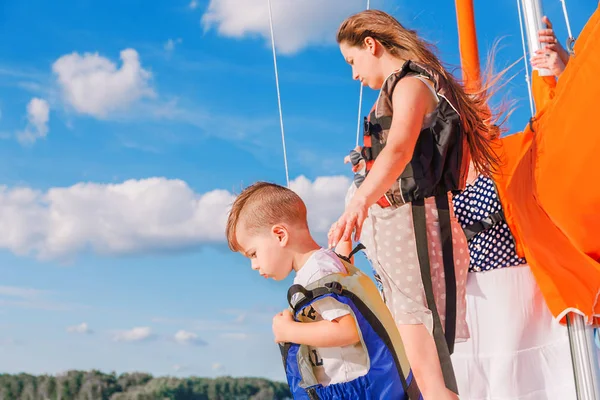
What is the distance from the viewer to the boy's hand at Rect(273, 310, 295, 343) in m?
2.02

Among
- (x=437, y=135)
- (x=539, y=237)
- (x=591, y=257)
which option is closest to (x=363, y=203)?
(x=437, y=135)

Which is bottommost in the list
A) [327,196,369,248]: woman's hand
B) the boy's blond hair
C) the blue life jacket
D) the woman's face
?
the blue life jacket

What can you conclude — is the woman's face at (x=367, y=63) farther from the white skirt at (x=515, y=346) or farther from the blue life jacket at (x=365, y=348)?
the white skirt at (x=515, y=346)

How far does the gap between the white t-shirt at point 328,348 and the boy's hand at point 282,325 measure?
43 mm

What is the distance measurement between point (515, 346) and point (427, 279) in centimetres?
73

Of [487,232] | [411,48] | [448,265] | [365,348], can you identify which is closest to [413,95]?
[411,48]

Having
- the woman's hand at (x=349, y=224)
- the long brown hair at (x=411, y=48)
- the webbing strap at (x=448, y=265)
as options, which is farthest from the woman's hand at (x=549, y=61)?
the woman's hand at (x=349, y=224)

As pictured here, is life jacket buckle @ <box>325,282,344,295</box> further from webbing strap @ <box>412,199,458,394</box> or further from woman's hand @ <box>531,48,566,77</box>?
woman's hand @ <box>531,48,566,77</box>

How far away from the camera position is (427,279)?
7.36ft

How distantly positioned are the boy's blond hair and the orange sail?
1.01 m

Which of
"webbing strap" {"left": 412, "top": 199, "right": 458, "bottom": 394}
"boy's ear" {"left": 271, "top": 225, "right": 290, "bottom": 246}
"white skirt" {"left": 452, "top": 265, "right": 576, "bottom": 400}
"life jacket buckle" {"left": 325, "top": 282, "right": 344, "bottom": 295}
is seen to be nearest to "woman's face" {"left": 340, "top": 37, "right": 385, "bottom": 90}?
"webbing strap" {"left": 412, "top": 199, "right": 458, "bottom": 394}

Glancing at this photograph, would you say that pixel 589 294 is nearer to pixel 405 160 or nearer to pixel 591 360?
pixel 591 360

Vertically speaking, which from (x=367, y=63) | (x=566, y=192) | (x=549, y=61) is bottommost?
(x=566, y=192)

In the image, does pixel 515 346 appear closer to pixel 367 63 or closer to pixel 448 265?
pixel 448 265
